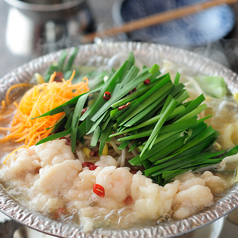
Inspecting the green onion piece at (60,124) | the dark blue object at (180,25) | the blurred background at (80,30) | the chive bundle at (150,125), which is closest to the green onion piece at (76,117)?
the chive bundle at (150,125)

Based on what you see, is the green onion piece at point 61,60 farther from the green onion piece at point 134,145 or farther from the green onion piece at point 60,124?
the green onion piece at point 134,145

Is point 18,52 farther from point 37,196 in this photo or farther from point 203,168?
point 203,168

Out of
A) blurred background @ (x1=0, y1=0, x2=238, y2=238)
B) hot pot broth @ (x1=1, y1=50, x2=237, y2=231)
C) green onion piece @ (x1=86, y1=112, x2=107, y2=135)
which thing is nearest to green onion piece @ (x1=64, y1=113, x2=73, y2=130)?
hot pot broth @ (x1=1, y1=50, x2=237, y2=231)

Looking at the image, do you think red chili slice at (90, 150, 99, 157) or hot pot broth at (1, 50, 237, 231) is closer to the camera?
hot pot broth at (1, 50, 237, 231)

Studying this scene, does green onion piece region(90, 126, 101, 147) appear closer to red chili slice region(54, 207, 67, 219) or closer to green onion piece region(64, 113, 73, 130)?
green onion piece region(64, 113, 73, 130)

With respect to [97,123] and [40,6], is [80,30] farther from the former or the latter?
[97,123]

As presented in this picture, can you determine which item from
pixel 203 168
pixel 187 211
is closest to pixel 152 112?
pixel 203 168

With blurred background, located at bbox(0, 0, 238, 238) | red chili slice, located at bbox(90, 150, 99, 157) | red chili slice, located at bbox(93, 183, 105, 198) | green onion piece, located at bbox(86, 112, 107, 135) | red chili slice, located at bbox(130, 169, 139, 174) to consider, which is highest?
blurred background, located at bbox(0, 0, 238, 238)

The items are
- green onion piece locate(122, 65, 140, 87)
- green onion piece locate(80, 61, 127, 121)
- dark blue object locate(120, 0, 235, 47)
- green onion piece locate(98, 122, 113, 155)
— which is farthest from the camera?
dark blue object locate(120, 0, 235, 47)
